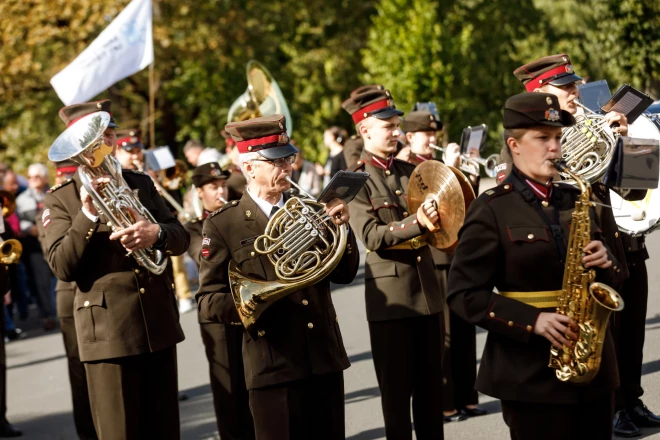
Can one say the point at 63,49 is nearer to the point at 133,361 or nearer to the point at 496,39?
the point at 496,39

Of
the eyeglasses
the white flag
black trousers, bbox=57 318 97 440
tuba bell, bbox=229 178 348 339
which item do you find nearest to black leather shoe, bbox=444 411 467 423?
black trousers, bbox=57 318 97 440

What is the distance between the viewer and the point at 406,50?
25844 millimetres

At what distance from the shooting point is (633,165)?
408 centimetres

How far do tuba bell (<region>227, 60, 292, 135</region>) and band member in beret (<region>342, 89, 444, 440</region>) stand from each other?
5.52 m

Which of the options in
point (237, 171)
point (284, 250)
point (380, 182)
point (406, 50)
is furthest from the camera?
point (406, 50)

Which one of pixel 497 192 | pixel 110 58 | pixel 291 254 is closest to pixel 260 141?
pixel 291 254

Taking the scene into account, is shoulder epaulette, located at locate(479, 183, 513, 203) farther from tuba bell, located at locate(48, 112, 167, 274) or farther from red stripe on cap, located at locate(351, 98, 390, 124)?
red stripe on cap, located at locate(351, 98, 390, 124)

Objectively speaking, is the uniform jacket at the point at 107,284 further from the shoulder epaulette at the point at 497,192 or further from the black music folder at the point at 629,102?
the black music folder at the point at 629,102

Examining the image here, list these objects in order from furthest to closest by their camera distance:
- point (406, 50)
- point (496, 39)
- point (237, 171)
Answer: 1. point (496, 39)
2. point (406, 50)
3. point (237, 171)

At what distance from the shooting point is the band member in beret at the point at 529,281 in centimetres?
424

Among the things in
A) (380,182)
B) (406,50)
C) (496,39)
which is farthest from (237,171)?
(496,39)

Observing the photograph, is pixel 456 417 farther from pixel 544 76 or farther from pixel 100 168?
pixel 100 168

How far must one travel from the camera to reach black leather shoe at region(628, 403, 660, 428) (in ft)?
22.1

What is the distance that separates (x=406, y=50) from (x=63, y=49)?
356 inches
